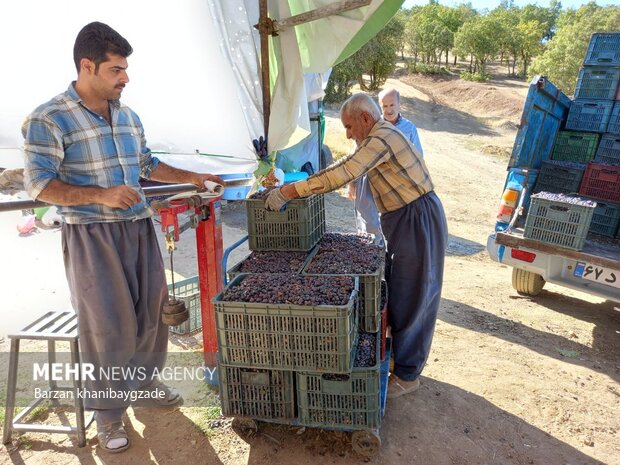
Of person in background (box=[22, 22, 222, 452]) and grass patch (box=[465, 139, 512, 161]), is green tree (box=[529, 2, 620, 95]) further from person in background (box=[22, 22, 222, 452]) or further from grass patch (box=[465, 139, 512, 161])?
person in background (box=[22, 22, 222, 452])

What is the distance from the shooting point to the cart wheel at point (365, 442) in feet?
8.52

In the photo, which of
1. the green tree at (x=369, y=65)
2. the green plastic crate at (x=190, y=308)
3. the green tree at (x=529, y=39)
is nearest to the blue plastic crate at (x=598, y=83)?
the green plastic crate at (x=190, y=308)

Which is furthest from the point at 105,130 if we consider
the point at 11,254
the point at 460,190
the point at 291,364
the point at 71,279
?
the point at 460,190

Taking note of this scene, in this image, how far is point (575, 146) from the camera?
537 cm

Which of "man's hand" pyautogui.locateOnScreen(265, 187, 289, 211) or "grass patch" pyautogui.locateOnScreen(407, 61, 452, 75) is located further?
"grass patch" pyautogui.locateOnScreen(407, 61, 452, 75)

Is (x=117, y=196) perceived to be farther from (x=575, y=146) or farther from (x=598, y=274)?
(x=575, y=146)

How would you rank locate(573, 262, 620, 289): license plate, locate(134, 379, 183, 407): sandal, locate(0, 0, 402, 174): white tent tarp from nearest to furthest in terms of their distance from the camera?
locate(134, 379, 183, 407): sandal, locate(0, 0, 402, 174): white tent tarp, locate(573, 262, 620, 289): license plate

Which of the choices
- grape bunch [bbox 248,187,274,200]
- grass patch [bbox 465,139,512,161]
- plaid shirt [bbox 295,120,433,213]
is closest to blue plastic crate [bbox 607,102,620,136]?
plaid shirt [bbox 295,120,433,213]

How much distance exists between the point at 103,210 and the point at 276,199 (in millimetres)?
1002

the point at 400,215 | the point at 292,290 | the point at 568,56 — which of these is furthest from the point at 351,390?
the point at 568,56

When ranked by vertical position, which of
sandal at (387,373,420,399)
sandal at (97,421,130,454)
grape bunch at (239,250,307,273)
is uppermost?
grape bunch at (239,250,307,273)

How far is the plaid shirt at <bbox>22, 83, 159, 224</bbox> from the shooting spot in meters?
2.25

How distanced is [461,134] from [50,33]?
1822 cm

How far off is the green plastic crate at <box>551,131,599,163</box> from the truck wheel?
1.53 meters
